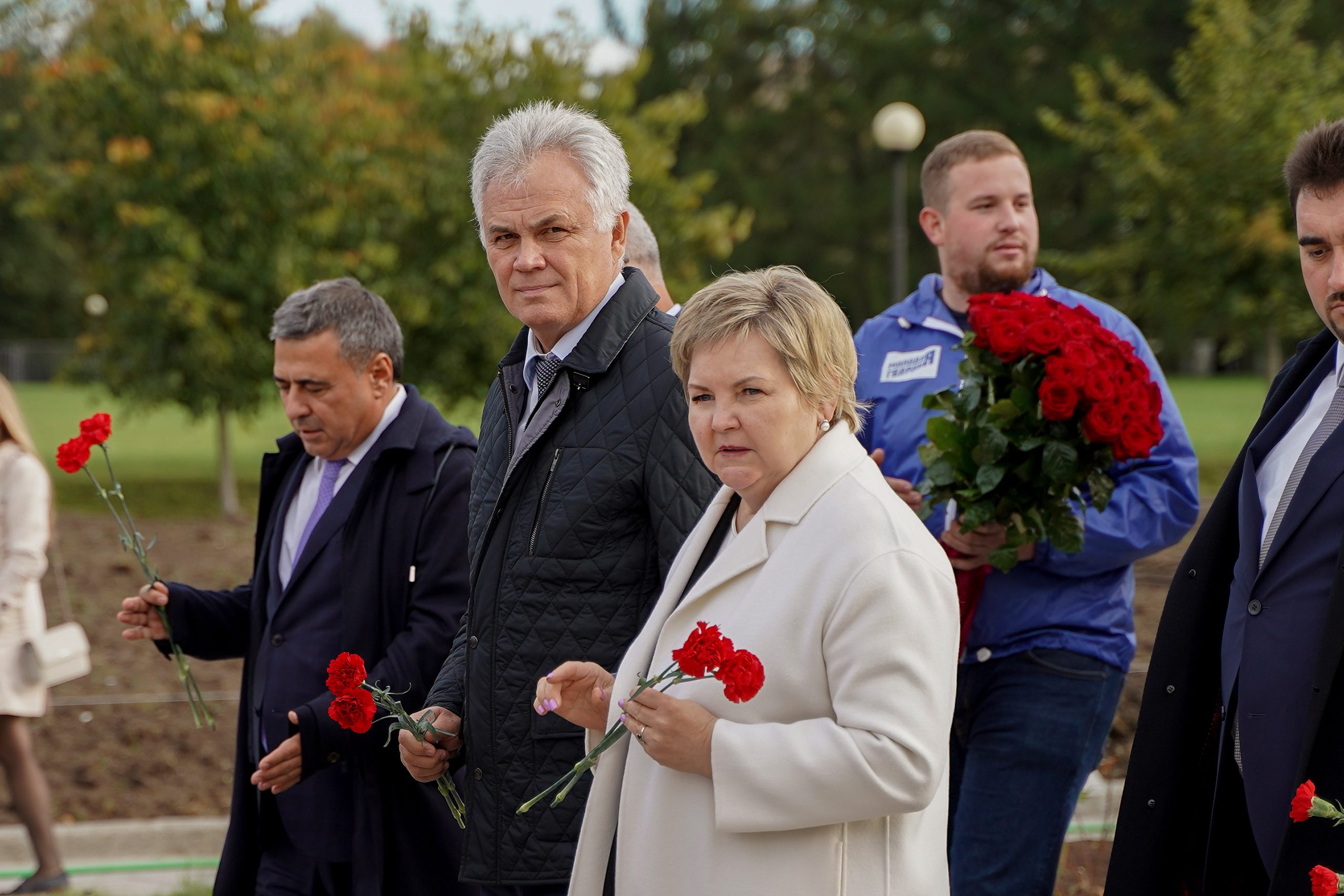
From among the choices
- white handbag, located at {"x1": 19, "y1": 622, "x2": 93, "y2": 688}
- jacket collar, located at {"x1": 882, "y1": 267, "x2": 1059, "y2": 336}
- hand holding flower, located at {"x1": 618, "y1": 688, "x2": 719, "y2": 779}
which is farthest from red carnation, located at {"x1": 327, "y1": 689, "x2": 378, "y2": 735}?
white handbag, located at {"x1": 19, "y1": 622, "x2": 93, "y2": 688}

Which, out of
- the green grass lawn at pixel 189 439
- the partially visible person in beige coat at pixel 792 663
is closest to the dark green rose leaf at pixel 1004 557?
the partially visible person in beige coat at pixel 792 663

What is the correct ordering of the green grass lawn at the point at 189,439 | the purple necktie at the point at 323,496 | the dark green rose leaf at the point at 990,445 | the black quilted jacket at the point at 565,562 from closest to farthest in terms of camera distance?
the black quilted jacket at the point at 565,562, the dark green rose leaf at the point at 990,445, the purple necktie at the point at 323,496, the green grass lawn at the point at 189,439

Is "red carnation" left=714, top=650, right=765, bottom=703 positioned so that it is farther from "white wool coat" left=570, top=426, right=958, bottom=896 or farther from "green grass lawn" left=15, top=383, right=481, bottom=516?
"green grass lawn" left=15, top=383, right=481, bottom=516

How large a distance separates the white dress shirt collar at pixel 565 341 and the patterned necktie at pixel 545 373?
0.01 m

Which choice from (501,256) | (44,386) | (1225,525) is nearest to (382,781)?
(501,256)

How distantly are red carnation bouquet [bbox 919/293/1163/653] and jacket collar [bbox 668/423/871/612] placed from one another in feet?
3.02

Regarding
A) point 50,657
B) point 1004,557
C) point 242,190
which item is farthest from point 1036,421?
point 242,190

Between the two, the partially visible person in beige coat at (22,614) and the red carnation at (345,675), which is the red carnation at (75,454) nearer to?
the red carnation at (345,675)

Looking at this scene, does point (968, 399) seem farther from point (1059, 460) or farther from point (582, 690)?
point (582, 690)

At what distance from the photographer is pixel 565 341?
3.12 meters

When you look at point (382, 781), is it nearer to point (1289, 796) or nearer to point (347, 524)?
point (347, 524)

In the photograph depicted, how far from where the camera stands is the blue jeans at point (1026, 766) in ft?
11.5

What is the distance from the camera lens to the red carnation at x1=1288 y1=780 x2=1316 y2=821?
6.49ft

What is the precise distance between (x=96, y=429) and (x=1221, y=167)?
56.9ft
